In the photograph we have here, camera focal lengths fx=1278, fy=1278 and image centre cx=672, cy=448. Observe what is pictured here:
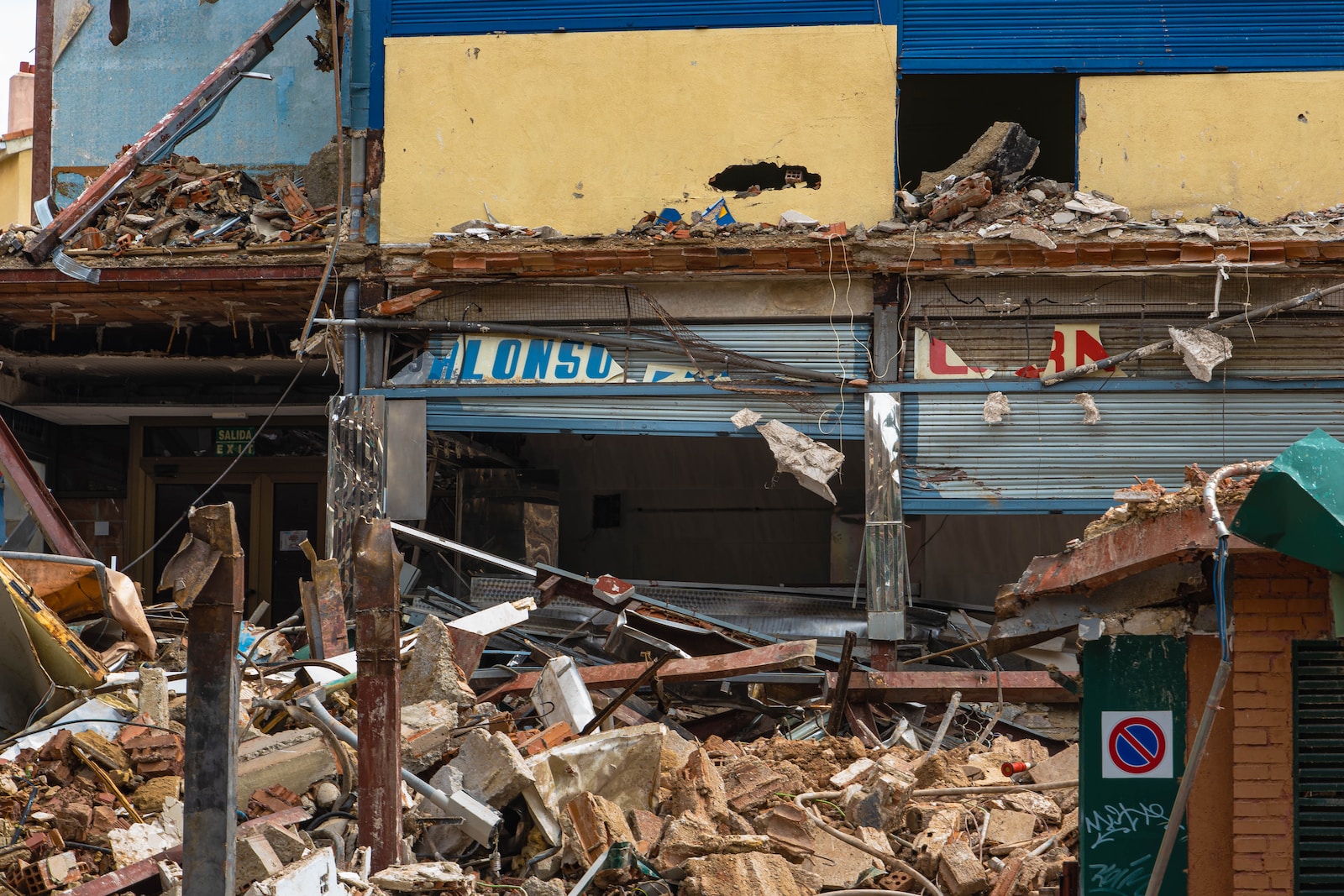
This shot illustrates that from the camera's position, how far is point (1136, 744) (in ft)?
18.7

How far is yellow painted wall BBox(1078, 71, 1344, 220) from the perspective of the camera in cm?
1099

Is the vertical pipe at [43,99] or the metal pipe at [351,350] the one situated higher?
the vertical pipe at [43,99]

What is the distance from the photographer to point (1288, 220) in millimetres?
10812

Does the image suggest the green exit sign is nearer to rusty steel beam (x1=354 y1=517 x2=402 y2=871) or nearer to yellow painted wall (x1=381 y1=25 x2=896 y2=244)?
yellow painted wall (x1=381 y1=25 x2=896 y2=244)

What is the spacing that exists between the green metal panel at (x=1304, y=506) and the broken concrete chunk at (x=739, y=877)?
3.20 metres

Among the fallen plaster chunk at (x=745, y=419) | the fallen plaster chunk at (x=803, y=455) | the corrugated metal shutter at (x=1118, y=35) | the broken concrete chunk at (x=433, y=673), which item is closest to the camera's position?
the broken concrete chunk at (x=433, y=673)

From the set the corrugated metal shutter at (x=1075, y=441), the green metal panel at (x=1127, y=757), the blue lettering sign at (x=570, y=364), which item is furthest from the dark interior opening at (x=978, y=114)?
the green metal panel at (x=1127, y=757)

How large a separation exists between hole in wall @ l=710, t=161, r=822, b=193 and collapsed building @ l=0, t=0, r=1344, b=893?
0.11ft

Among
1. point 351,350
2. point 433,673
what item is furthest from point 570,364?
point 433,673

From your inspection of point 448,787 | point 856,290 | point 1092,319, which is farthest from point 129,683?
point 1092,319

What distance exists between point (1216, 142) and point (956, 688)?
5.30 metres

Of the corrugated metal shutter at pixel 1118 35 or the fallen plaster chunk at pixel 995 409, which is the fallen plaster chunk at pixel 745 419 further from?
the corrugated metal shutter at pixel 1118 35

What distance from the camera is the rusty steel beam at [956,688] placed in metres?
9.64

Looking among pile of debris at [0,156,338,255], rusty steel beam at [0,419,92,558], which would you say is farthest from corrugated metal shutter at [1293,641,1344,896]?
rusty steel beam at [0,419,92,558]
